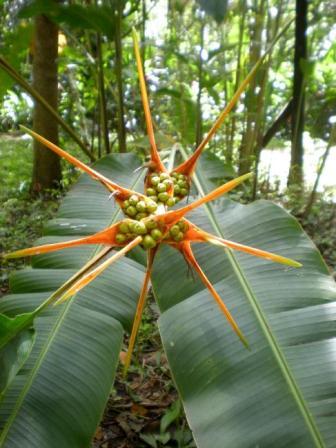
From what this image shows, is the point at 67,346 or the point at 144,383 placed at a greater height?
the point at 67,346

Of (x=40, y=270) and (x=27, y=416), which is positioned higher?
(x=40, y=270)

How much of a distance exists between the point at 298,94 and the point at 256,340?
7.12 feet

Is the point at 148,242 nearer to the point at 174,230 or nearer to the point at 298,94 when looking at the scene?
the point at 174,230

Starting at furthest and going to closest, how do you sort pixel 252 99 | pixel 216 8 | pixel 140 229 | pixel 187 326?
pixel 252 99, pixel 216 8, pixel 187 326, pixel 140 229

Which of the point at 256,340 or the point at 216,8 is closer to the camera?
the point at 256,340

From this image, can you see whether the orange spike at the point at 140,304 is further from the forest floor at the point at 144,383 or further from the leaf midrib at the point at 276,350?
the forest floor at the point at 144,383

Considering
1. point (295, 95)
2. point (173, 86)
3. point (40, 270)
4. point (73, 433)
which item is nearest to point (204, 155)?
point (40, 270)

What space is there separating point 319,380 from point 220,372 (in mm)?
157

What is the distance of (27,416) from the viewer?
75 cm

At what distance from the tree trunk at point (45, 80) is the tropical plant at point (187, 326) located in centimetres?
260

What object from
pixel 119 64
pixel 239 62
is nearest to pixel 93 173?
pixel 119 64

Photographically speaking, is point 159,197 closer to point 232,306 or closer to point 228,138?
point 232,306

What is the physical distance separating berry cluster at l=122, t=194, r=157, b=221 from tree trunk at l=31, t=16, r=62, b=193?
2788mm

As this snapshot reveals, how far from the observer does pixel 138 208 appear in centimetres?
72
